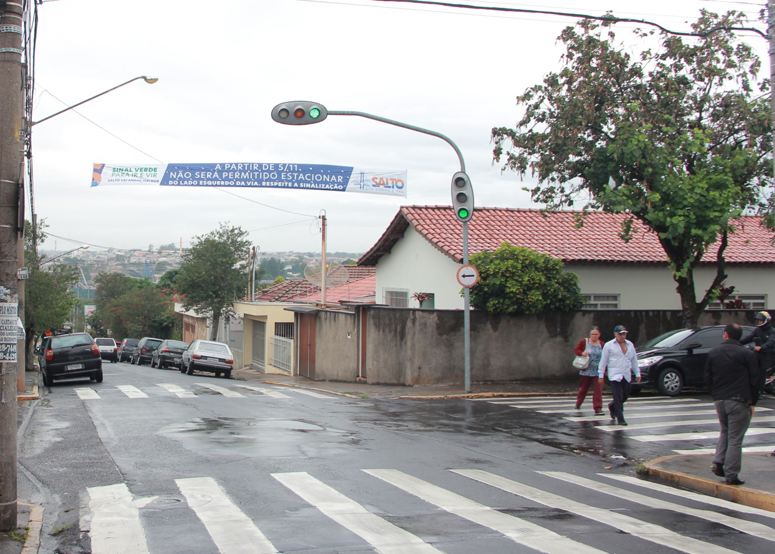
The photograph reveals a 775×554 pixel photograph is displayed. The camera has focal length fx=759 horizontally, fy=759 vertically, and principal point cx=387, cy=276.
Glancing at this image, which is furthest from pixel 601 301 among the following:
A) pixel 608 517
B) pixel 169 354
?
pixel 169 354

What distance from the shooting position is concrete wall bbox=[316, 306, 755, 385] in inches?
802

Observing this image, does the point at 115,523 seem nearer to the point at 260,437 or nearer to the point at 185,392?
the point at 260,437

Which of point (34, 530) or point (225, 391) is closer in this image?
point (34, 530)

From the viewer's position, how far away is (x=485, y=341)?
67.7 ft

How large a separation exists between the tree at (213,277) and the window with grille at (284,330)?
16.3 meters

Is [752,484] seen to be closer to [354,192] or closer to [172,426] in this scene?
[172,426]

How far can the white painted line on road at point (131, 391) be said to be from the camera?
720 inches

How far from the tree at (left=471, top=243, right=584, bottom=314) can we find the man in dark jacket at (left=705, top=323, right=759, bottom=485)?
11.0 metres

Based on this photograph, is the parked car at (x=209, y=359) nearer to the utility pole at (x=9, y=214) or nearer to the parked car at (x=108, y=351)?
the parked car at (x=108, y=351)

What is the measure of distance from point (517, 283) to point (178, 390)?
30.5 ft

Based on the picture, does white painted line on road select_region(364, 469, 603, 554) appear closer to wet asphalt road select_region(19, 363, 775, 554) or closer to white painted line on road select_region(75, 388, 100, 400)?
wet asphalt road select_region(19, 363, 775, 554)

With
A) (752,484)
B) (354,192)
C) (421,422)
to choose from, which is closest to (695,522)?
(752,484)

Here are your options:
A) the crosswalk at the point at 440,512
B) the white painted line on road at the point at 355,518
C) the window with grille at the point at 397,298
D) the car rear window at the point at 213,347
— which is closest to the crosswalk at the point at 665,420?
the crosswalk at the point at 440,512

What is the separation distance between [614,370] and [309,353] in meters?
17.3
